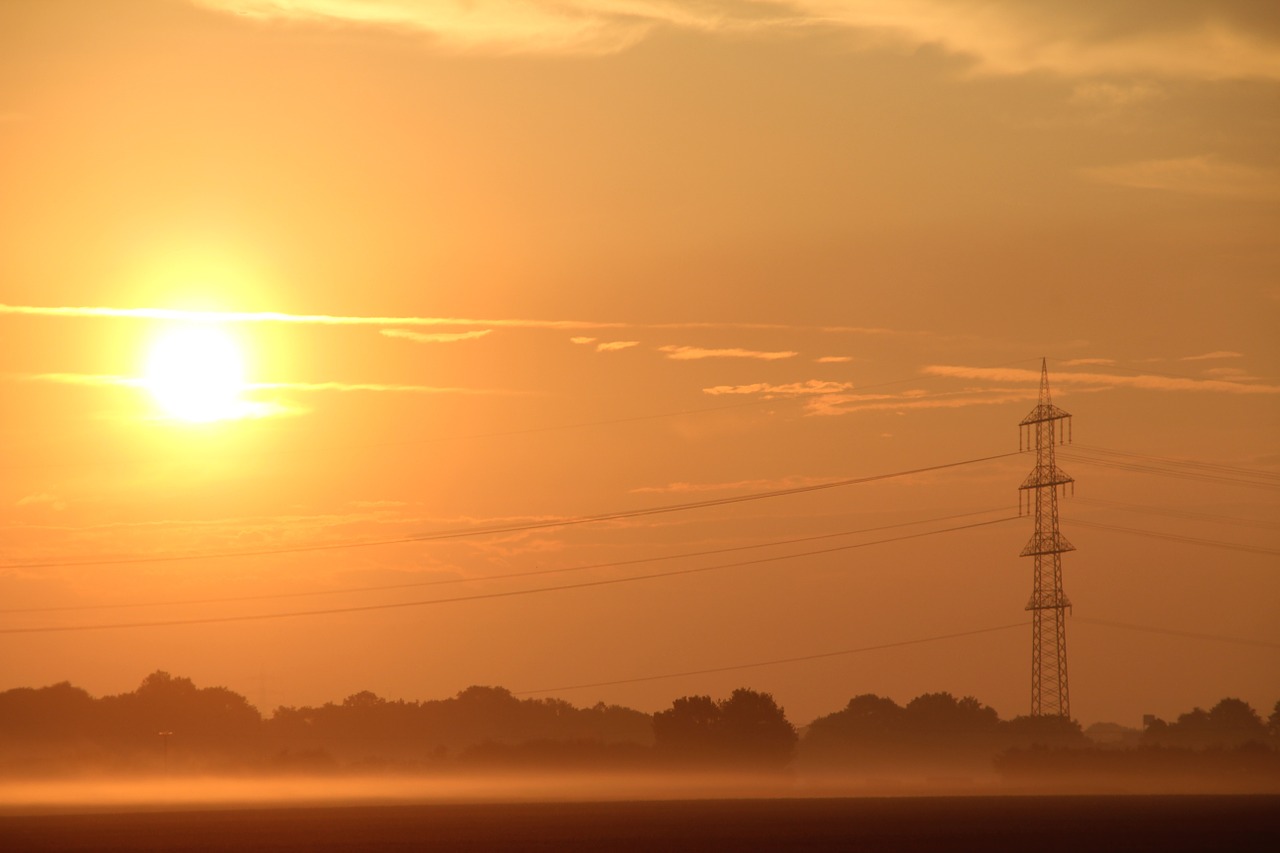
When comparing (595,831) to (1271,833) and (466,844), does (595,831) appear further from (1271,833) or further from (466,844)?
(1271,833)

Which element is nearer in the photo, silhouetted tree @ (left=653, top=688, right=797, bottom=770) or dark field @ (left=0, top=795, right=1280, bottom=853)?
dark field @ (left=0, top=795, right=1280, bottom=853)

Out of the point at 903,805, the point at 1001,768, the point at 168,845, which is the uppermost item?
the point at 1001,768

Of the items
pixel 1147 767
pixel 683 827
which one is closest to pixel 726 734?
pixel 1147 767

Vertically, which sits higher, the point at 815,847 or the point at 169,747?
the point at 169,747

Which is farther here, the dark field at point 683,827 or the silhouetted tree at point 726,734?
the silhouetted tree at point 726,734

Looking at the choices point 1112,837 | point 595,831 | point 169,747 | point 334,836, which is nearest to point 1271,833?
point 1112,837

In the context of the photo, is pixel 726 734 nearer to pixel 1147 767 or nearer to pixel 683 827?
pixel 1147 767

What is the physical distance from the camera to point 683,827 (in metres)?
71.2

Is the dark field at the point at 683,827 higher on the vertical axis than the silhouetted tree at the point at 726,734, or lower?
lower

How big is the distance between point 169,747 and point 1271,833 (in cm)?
15131

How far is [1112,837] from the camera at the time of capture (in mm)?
63531

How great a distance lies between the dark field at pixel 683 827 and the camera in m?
60.3

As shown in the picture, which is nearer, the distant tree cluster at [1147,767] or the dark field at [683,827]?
the dark field at [683,827]

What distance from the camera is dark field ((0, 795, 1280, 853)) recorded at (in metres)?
60.3
